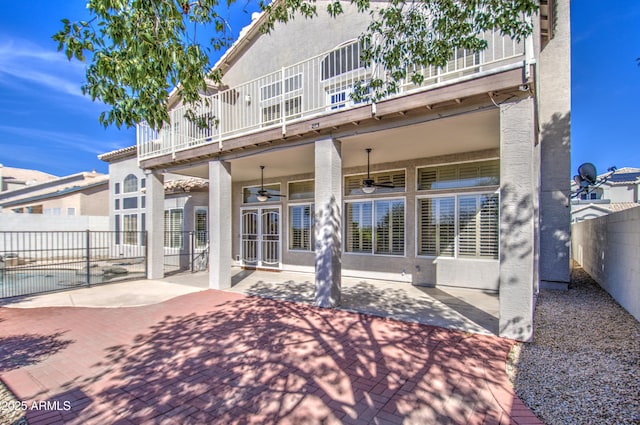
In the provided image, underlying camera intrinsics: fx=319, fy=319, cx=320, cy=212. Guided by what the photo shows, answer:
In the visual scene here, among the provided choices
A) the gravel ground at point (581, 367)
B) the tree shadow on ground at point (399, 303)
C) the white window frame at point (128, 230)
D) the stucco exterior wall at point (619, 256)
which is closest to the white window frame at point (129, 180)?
the white window frame at point (128, 230)

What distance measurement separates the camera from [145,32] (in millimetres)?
2881

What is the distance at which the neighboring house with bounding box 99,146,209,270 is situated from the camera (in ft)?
43.5

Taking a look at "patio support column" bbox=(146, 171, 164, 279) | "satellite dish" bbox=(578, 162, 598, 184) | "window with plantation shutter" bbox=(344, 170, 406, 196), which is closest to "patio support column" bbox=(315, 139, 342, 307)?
"window with plantation shutter" bbox=(344, 170, 406, 196)

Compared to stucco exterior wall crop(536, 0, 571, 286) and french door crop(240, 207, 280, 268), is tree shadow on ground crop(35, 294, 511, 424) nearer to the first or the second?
stucco exterior wall crop(536, 0, 571, 286)

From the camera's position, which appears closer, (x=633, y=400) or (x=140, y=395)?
(x=633, y=400)

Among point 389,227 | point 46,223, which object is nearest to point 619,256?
point 389,227

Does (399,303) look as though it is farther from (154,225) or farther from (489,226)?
(154,225)

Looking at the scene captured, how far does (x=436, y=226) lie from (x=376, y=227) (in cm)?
176

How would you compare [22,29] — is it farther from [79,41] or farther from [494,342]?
[494,342]

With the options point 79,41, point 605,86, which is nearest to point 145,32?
point 79,41

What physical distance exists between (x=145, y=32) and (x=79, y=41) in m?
0.68

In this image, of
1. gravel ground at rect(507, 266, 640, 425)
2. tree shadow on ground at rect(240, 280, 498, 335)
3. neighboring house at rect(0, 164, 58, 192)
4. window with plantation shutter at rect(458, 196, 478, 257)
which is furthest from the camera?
neighboring house at rect(0, 164, 58, 192)

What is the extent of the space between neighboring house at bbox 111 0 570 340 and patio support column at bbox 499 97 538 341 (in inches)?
0.7

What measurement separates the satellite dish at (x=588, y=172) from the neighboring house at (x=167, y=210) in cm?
1397
